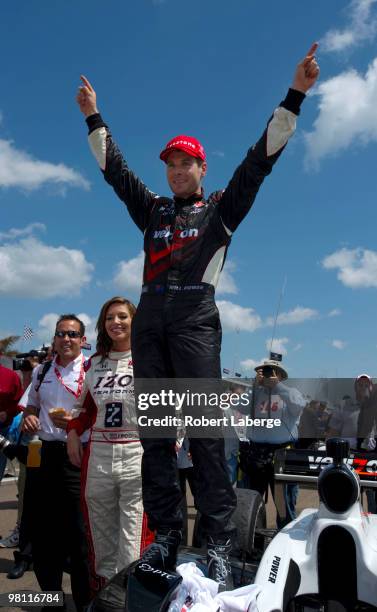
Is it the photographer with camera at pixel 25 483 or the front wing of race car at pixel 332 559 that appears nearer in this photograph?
the front wing of race car at pixel 332 559

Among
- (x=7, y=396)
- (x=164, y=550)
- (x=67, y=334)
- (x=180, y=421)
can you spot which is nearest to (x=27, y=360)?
(x=7, y=396)

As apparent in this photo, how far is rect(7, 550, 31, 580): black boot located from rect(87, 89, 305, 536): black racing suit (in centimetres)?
280

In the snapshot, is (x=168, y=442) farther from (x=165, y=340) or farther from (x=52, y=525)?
(x=52, y=525)

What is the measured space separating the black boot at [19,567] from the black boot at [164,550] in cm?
282

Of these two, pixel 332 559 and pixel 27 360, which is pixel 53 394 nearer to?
pixel 332 559

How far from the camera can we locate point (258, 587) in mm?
2078

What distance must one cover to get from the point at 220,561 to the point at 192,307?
1057 millimetres

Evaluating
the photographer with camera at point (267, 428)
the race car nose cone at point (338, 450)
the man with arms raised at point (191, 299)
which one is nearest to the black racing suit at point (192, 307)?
the man with arms raised at point (191, 299)

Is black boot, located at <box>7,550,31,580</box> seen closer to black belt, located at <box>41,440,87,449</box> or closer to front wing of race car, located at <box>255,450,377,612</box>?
black belt, located at <box>41,440,87,449</box>

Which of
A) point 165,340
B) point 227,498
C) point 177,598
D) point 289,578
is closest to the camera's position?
point 177,598

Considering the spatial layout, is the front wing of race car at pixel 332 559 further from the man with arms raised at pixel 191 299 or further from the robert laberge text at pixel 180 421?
the robert laberge text at pixel 180 421

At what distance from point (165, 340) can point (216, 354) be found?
9.3 inches

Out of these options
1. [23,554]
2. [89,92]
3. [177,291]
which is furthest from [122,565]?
[89,92]

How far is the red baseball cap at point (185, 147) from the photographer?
2.88 metres
